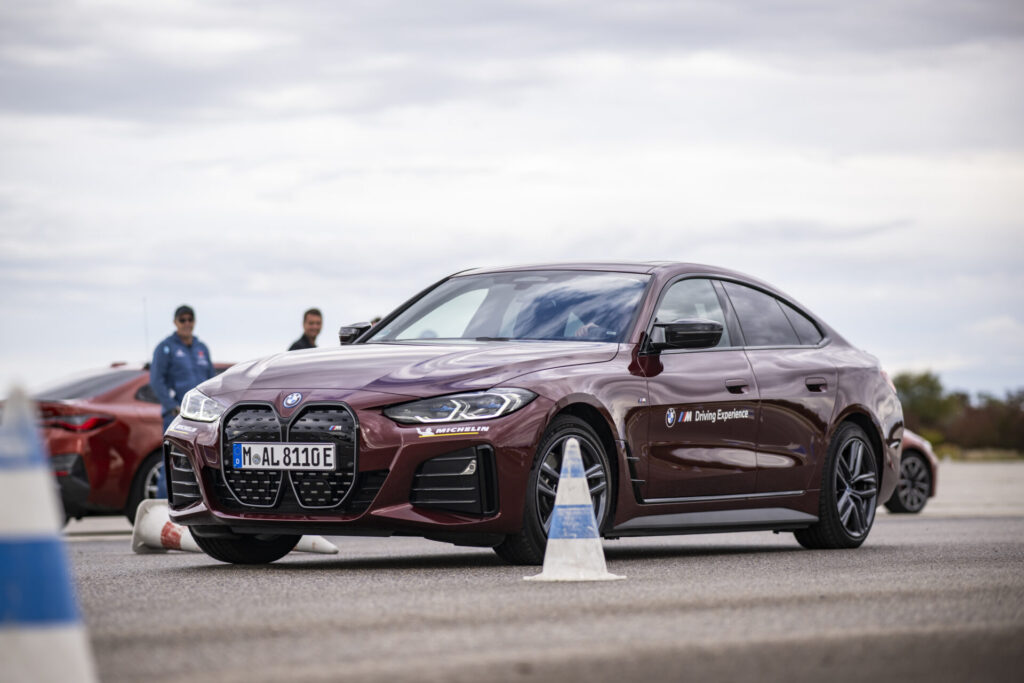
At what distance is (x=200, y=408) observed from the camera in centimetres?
860

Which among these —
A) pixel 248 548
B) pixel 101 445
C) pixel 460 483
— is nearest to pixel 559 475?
pixel 460 483

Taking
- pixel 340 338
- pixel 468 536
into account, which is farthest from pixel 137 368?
pixel 468 536

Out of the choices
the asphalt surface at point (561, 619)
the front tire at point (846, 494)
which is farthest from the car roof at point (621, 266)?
the asphalt surface at point (561, 619)

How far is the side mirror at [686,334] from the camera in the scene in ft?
29.6

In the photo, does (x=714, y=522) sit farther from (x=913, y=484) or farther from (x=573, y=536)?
(x=913, y=484)

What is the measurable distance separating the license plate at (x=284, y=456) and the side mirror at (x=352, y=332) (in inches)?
75.0

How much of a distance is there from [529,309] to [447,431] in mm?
1684

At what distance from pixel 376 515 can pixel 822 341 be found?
409 centimetres

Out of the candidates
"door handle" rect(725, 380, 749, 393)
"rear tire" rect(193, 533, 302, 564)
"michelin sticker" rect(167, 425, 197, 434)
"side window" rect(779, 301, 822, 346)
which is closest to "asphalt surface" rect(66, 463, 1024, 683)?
"rear tire" rect(193, 533, 302, 564)

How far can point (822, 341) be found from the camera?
1091 cm

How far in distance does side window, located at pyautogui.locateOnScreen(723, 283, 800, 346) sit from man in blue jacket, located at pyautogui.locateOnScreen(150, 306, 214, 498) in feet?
17.9

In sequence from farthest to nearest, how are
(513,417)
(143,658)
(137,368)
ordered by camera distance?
(137,368), (513,417), (143,658)

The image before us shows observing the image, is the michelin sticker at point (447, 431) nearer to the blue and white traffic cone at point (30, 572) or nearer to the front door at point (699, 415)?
the front door at point (699, 415)

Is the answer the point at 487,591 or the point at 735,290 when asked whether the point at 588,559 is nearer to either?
the point at 487,591
